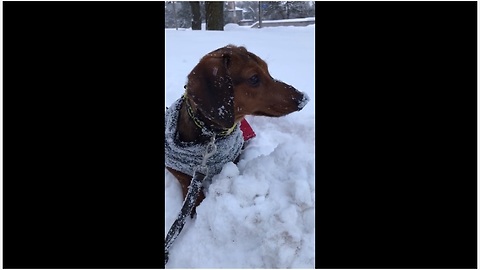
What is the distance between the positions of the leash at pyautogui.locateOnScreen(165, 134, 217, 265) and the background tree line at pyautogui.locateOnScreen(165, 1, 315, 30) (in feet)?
6.12

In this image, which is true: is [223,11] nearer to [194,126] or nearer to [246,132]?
[246,132]

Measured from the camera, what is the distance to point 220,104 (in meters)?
1.79

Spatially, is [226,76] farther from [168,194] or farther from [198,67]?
[168,194]

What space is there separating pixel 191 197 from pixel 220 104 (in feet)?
1.49

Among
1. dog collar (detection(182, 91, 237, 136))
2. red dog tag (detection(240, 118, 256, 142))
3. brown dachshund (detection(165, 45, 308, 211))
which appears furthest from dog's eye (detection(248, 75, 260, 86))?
red dog tag (detection(240, 118, 256, 142))

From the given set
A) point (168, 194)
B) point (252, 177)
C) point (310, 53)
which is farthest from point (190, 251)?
point (310, 53)

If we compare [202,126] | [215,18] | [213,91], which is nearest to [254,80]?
[213,91]

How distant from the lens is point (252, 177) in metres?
1.82

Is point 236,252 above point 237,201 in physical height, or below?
below

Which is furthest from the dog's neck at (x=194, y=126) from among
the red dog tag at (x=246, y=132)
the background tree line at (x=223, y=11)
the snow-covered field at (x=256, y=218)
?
the background tree line at (x=223, y=11)

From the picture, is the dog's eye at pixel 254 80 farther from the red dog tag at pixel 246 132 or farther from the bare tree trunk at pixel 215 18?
the bare tree trunk at pixel 215 18

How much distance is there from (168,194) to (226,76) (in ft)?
2.65

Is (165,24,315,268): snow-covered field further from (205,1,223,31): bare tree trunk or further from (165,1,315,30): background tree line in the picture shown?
(205,1,223,31): bare tree trunk

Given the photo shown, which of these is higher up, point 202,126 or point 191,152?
point 202,126
